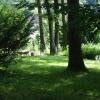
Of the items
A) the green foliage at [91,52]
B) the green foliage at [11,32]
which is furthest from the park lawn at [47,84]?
the green foliage at [91,52]

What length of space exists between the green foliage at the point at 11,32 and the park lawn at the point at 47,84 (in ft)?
2.56

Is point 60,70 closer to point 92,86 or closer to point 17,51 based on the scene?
point 17,51

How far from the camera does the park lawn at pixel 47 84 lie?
406 inches

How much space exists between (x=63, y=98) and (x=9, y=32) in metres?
4.87

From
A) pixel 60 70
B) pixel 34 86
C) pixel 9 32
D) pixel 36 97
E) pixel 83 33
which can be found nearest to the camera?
pixel 36 97

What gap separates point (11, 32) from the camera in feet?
46.6

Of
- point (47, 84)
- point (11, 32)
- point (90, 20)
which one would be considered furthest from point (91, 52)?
point (90, 20)

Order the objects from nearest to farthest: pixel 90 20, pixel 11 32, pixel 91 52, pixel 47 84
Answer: pixel 90 20
pixel 47 84
pixel 11 32
pixel 91 52

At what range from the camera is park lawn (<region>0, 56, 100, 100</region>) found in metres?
10.3

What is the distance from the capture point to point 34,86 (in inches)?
472

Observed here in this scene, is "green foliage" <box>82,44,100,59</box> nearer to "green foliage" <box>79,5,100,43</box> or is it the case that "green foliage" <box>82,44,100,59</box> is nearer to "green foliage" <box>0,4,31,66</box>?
"green foliage" <box>0,4,31,66</box>

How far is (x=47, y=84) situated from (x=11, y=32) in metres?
2.80

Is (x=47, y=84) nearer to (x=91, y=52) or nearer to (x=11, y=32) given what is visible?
(x=11, y=32)

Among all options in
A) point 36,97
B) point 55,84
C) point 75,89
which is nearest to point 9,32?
point 55,84
